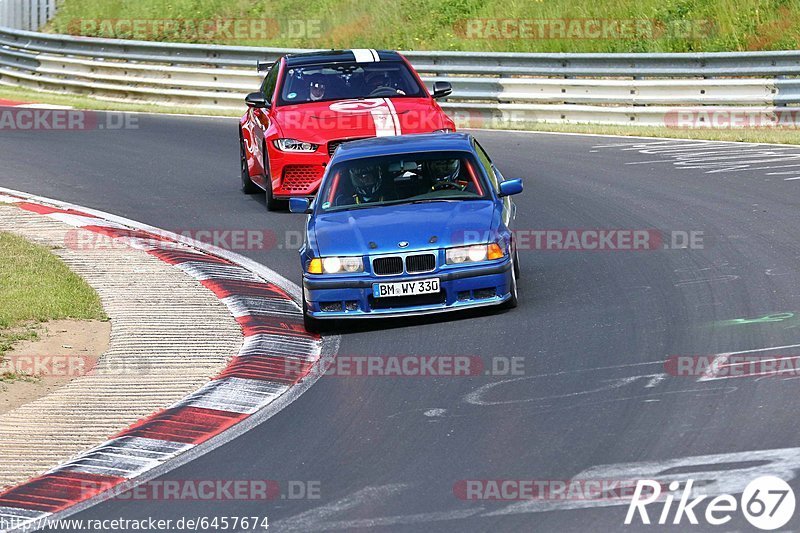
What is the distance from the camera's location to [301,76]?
1659 centimetres

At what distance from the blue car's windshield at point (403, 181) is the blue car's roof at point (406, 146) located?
0.06m

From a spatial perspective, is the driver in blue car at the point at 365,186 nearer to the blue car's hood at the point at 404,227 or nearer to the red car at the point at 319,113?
the blue car's hood at the point at 404,227

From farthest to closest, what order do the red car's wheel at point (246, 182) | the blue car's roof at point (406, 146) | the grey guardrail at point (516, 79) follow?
1. the grey guardrail at point (516, 79)
2. the red car's wheel at point (246, 182)
3. the blue car's roof at point (406, 146)

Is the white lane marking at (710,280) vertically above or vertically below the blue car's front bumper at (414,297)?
below

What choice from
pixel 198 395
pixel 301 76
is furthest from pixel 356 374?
pixel 301 76

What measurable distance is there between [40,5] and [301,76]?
23059 millimetres

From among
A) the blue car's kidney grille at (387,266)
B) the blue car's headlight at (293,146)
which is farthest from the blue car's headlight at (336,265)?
the blue car's headlight at (293,146)

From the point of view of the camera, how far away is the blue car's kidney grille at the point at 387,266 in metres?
10.5

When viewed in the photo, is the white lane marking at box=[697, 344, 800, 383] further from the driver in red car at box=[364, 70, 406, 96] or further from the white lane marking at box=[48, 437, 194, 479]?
the driver in red car at box=[364, 70, 406, 96]

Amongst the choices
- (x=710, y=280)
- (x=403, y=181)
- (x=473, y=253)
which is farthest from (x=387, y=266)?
(x=710, y=280)

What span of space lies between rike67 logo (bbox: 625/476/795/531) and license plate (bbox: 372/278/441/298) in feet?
13.6

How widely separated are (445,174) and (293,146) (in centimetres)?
410

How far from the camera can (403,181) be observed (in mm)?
11688

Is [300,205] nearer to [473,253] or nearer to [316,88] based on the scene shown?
[473,253]
